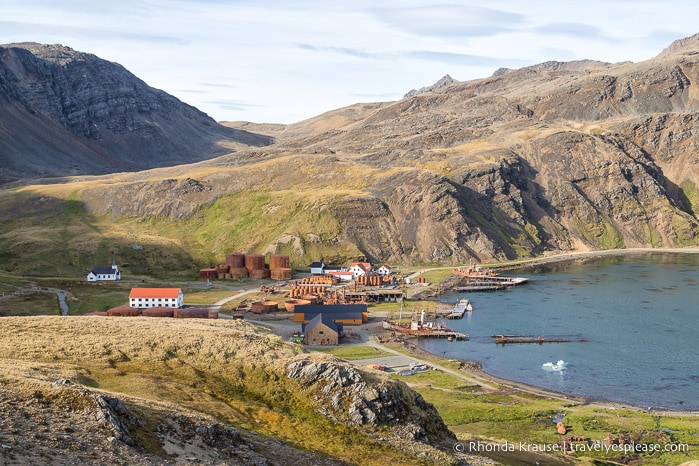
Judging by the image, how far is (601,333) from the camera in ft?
412

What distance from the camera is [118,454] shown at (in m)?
36.4

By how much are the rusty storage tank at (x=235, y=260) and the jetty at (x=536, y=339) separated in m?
Result: 73.9

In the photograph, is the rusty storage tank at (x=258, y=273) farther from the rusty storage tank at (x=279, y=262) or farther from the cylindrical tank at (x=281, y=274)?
the rusty storage tank at (x=279, y=262)

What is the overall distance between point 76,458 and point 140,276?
14032 centimetres

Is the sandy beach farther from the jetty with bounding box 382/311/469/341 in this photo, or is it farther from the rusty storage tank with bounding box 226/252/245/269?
the rusty storage tank with bounding box 226/252/245/269

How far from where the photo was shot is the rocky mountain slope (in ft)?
124

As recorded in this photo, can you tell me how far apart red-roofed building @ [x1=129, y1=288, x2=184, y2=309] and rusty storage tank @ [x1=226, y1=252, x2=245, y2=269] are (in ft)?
140

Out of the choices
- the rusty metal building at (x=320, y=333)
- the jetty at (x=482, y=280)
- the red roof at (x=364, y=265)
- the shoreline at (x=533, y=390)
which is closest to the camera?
the shoreline at (x=533, y=390)

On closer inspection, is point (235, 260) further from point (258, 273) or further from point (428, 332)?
point (428, 332)

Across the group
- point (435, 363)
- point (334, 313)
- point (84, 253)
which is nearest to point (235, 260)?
point (84, 253)

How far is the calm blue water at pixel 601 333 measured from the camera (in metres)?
94.8

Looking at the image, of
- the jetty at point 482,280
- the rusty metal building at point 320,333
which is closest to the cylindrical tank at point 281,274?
the jetty at point 482,280

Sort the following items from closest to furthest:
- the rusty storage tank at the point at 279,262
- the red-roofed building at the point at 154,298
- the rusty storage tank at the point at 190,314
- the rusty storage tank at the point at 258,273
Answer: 1. the rusty storage tank at the point at 190,314
2. the red-roofed building at the point at 154,298
3. the rusty storage tank at the point at 258,273
4. the rusty storage tank at the point at 279,262

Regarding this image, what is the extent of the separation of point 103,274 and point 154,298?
35211 millimetres
